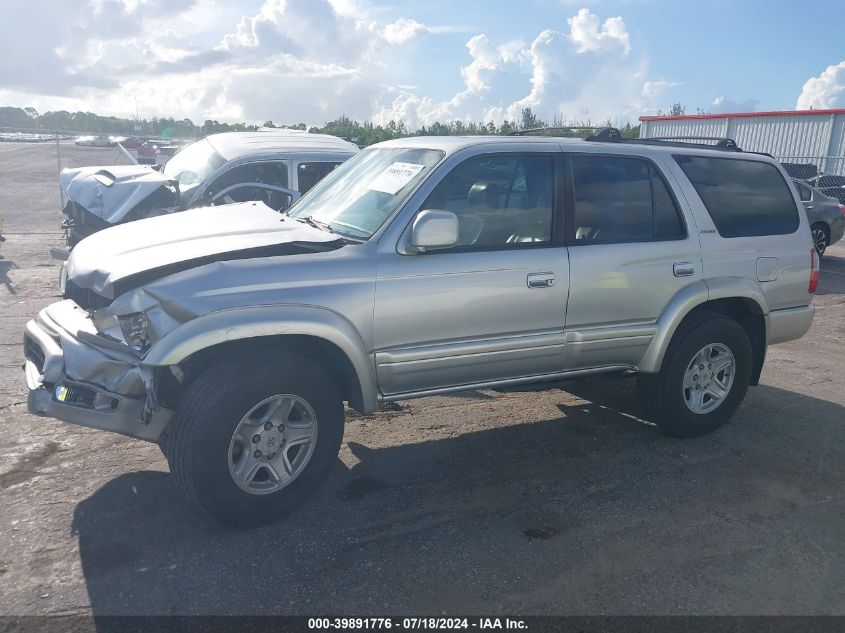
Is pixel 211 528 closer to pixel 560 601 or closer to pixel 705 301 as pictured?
pixel 560 601

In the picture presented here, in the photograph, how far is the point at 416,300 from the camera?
4.08 meters

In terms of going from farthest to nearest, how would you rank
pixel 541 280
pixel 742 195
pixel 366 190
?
pixel 742 195 < pixel 366 190 < pixel 541 280

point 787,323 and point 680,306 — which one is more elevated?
point 680,306

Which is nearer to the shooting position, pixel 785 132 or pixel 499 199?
pixel 499 199

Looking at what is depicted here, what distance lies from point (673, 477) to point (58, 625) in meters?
3.49

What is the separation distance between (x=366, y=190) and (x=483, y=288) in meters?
1.00

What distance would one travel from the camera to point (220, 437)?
11.8 ft

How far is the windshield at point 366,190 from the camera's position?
4.32m

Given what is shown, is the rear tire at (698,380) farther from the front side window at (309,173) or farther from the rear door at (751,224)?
the front side window at (309,173)

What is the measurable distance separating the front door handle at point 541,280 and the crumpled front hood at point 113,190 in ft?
16.6

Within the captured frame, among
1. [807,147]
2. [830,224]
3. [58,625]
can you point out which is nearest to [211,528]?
[58,625]

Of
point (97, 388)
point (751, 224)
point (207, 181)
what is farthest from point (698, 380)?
point (207, 181)

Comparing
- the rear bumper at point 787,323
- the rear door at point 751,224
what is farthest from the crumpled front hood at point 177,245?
the rear bumper at point 787,323

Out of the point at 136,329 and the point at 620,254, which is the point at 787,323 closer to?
the point at 620,254
